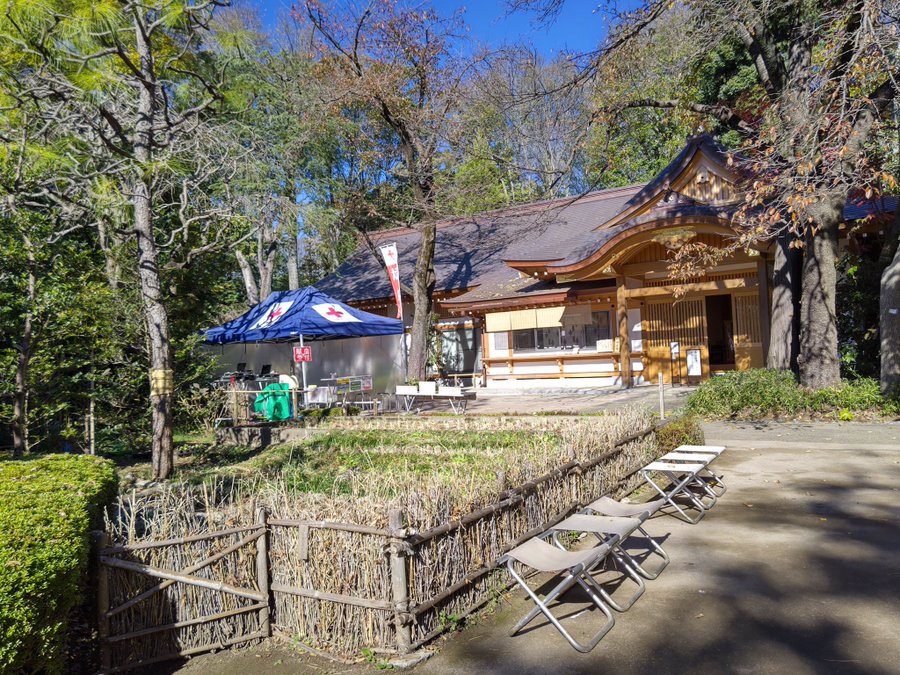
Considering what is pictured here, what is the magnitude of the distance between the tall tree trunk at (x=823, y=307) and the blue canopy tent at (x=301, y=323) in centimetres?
922

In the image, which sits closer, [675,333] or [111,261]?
[111,261]

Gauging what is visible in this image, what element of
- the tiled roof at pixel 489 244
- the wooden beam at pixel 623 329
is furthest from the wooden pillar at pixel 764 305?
the tiled roof at pixel 489 244

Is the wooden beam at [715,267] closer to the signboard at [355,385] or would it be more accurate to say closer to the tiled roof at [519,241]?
the tiled roof at [519,241]

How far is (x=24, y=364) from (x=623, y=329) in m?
13.1

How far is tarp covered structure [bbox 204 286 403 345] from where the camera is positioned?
15.3 m

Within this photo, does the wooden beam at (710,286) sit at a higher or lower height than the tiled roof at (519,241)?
lower

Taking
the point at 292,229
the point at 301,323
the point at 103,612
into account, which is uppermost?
the point at 292,229

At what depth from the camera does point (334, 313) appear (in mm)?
15852

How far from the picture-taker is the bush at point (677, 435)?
8.95 m

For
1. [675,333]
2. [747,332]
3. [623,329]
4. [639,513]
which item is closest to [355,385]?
[623,329]

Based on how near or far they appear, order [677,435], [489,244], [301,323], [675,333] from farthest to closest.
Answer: [489,244] → [675,333] → [301,323] → [677,435]

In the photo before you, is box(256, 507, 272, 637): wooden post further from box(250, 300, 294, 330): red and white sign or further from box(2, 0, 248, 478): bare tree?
box(250, 300, 294, 330): red and white sign

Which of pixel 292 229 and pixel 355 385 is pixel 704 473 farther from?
pixel 355 385

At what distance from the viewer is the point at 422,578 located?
4219mm
